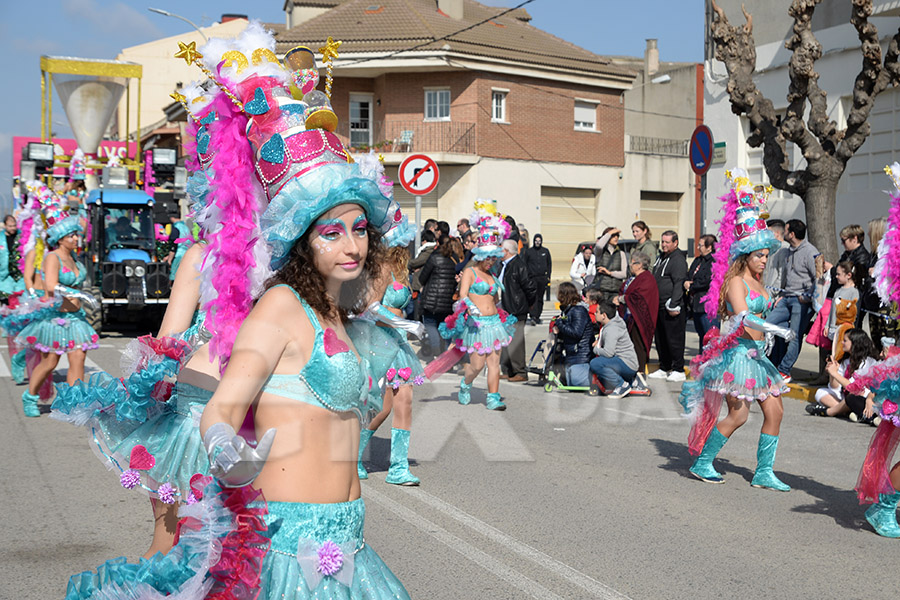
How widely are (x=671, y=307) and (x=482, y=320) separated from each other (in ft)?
11.7

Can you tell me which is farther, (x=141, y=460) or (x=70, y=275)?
(x=70, y=275)

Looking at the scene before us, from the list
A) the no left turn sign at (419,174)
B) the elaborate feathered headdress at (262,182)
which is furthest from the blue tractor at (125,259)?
the elaborate feathered headdress at (262,182)

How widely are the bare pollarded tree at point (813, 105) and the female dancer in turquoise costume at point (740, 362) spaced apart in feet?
21.5

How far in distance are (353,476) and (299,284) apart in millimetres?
599

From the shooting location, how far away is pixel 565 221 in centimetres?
3288

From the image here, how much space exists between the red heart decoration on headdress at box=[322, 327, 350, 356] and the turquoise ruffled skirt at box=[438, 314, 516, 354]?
7387mm

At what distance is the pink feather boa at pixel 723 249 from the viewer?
24.7ft

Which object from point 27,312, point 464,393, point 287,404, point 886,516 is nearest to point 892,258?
point 886,516

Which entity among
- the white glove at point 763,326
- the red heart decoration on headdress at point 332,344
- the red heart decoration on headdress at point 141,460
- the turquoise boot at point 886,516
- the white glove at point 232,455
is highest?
the red heart decoration on headdress at point 332,344

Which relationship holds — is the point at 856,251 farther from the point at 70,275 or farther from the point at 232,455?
the point at 232,455

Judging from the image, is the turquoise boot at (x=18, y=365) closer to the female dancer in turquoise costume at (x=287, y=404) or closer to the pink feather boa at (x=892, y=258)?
the pink feather boa at (x=892, y=258)

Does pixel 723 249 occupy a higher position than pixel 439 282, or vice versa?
pixel 723 249

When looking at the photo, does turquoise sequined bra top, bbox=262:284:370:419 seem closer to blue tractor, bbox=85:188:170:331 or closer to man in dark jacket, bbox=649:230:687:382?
man in dark jacket, bbox=649:230:687:382

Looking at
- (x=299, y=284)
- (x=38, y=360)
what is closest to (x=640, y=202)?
(x=38, y=360)
